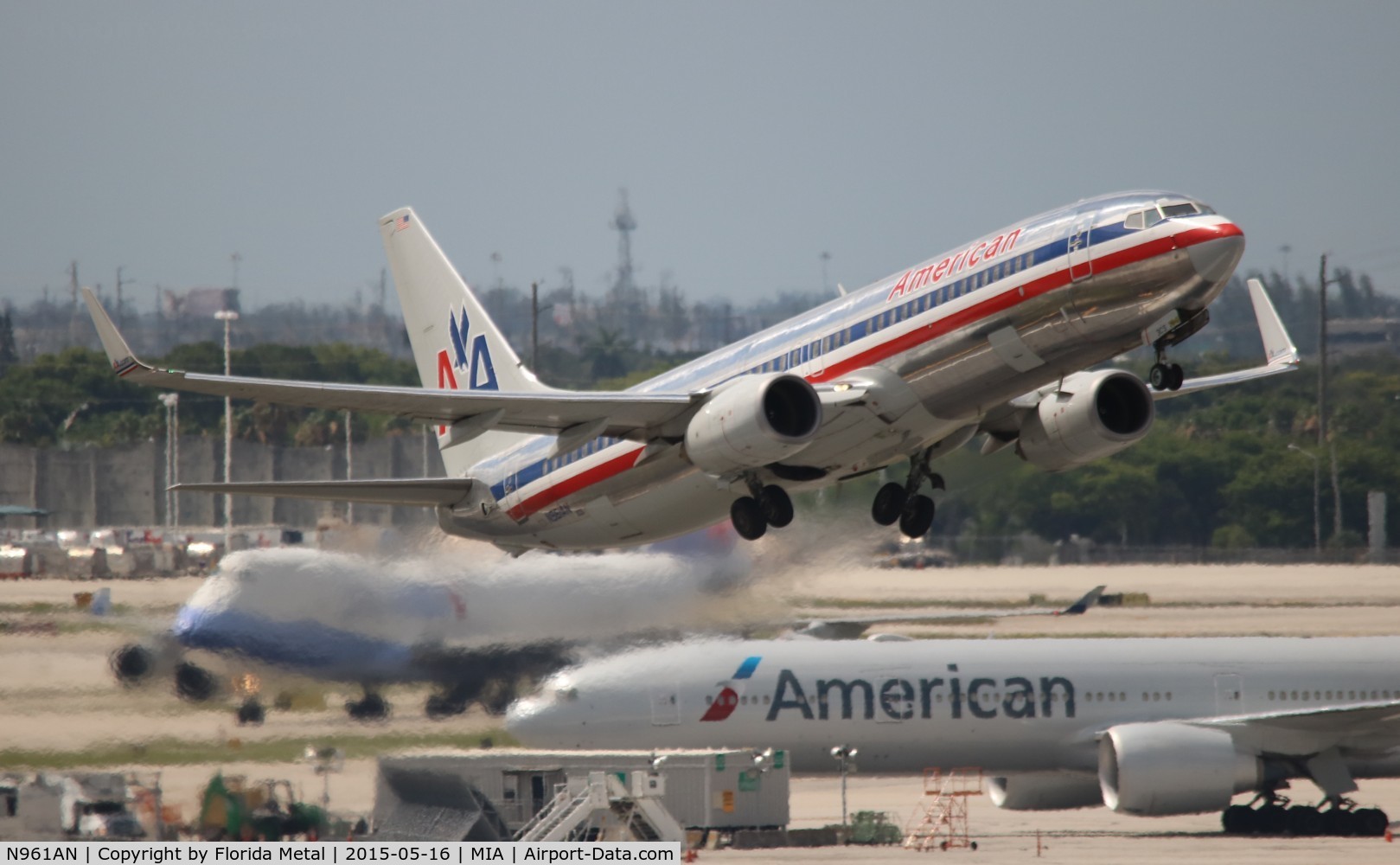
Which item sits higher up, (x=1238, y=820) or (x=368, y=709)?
(x=368, y=709)

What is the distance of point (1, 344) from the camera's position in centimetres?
16275

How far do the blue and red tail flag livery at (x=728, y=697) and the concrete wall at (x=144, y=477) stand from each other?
59286 millimetres

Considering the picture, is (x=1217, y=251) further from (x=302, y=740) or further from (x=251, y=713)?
(x=251, y=713)

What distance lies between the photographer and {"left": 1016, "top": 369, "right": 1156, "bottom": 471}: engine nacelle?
98.7 feet

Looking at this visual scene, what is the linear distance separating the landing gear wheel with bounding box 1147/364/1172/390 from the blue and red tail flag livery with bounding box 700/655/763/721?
1382cm

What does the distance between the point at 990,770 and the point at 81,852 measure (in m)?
19.6

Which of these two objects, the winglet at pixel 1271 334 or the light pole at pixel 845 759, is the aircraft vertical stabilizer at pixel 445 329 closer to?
the light pole at pixel 845 759

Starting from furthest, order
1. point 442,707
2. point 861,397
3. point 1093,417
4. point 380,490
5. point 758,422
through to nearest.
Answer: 1. point 442,707
2. point 380,490
3. point 1093,417
4. point 861,397
5. point 758,422

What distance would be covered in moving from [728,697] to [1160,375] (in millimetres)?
14260

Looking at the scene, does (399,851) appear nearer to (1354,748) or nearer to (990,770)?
(990,770)

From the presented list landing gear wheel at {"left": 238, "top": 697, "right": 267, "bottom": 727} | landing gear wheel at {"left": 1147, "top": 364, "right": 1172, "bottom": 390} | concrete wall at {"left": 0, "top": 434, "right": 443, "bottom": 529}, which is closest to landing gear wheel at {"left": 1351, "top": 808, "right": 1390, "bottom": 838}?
landing gear wheel at {"left": 1147, "top": 364, "right": 1172, "bottom": 390}

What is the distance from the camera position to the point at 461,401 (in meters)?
28.6

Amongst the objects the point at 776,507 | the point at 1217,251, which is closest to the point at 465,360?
the point at 776,507

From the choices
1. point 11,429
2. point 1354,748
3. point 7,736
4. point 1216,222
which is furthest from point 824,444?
point 11,429
